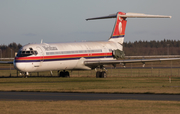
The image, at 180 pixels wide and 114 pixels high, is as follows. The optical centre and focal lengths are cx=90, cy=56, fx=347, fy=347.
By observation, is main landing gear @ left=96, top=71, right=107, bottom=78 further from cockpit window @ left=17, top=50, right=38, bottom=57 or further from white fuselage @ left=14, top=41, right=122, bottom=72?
cockpit window @ left=17, top=50, right=38, bottom=57

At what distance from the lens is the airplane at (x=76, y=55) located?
126ft

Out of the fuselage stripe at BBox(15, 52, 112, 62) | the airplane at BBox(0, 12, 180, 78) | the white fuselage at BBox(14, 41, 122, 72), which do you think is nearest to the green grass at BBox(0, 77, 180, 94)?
the fuselage stripe at BBox(15, 52, 112, 62)

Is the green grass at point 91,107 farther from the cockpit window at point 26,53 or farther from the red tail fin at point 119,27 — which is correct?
the red tail fin at point 119,27

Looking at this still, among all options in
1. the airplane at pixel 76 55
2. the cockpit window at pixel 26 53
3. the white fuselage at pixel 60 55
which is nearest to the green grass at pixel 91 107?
the white fuselage at pixel 60 55

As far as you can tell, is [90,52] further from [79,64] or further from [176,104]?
[176,104]

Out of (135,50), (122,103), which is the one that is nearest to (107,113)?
(122,103)

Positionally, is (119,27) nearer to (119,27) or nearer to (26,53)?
(119,27)

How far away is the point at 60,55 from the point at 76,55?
3.08m

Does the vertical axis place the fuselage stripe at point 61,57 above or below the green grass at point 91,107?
above

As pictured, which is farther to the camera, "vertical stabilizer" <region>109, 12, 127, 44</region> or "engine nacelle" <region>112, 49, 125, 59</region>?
"vertical stabilizer" <region>109, 12, 127, 44</region>

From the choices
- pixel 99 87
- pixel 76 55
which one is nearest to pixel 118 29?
pixel 76 55

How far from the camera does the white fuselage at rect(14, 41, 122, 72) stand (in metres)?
A: 38.0

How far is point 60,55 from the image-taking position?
41.3 m

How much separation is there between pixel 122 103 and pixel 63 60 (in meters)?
23.4
